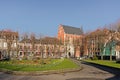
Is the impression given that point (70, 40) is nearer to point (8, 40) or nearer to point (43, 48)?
point (43, 48)

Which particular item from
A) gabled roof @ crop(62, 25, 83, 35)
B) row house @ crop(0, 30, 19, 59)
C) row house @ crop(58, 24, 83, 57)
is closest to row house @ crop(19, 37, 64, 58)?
row house @ crop(0, 30, 19, 59)

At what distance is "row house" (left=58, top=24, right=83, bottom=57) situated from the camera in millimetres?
121944

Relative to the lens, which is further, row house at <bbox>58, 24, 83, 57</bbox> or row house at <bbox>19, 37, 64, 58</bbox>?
row house at <bbox>58, 24, 83, 57</bbox>

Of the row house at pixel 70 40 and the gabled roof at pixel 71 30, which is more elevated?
the gabled roof at pixel 71 30

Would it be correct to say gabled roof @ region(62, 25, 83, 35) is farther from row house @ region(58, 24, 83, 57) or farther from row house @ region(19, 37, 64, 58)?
row house @ region(19, 37, 64, 58)

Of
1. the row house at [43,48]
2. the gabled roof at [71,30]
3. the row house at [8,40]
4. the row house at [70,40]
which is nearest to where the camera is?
the row house at [8,40]

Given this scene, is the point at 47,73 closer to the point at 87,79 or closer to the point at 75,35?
the point at 87,79

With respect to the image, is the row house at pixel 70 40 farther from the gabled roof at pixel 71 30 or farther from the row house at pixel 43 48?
the row house at pixel 43 48

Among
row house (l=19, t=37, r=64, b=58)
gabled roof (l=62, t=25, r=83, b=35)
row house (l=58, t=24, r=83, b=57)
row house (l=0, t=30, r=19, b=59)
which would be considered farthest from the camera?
gabled roof (l=62, t=25, r=83, b=35)

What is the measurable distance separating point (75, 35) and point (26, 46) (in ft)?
147

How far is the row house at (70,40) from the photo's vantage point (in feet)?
400

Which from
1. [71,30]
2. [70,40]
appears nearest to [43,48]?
[70,40]

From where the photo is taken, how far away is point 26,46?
10356cm

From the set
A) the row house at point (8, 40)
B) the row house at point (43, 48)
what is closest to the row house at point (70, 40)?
the row house at point (43, 48)
